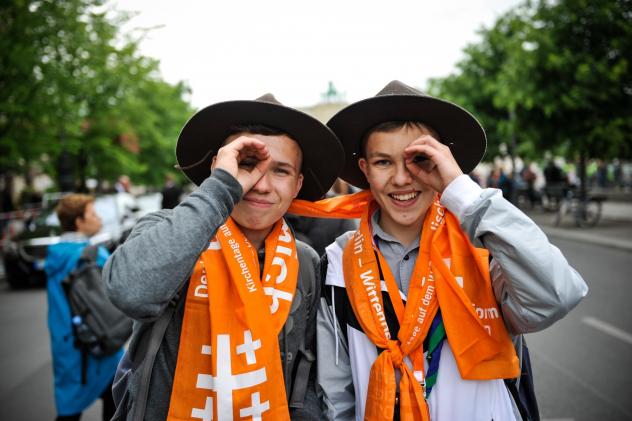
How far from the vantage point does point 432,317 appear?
165 cm

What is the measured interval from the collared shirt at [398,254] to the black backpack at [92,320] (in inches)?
80.9

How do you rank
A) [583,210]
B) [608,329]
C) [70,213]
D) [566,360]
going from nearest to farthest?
[70,213] < [566,360] < [608,329] < [583,210]

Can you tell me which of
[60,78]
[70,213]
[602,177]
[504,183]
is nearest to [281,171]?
[70,213]

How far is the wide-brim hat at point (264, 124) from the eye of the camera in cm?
176

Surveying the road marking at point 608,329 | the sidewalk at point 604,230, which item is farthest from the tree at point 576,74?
the road marking at point 608,329

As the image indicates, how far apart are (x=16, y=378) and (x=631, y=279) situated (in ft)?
30.2

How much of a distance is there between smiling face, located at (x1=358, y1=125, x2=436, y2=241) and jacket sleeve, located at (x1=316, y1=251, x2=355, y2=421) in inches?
20.0

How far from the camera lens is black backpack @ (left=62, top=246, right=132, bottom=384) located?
10.0 feet

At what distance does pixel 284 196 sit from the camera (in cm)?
180

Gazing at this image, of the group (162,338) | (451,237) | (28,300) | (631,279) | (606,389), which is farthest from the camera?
(28,300)

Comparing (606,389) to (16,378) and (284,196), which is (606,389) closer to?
(284,196)

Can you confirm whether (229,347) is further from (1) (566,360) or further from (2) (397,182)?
(1) (566,360)

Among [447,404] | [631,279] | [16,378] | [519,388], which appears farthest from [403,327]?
[631,279]

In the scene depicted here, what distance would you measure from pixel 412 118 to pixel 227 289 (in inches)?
41.3
